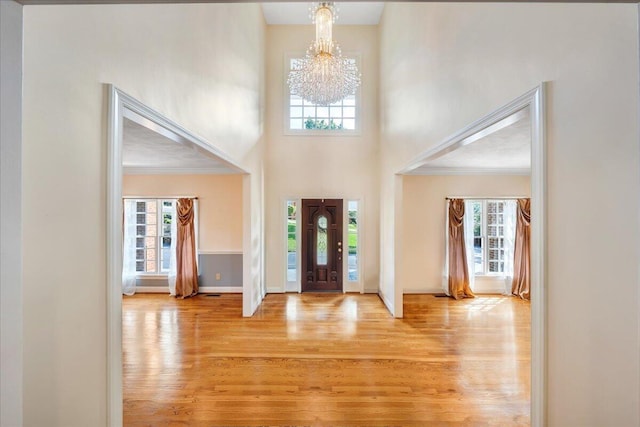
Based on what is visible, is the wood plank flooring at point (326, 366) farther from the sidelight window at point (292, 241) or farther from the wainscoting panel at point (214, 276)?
the sidelight window at point (292, 241)

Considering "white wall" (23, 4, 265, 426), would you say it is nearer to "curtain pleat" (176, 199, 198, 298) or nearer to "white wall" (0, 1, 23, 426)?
"white wall" (0, 1, 23, 426)

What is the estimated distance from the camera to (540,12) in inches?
60.7

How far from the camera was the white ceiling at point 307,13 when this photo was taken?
5.71 meters

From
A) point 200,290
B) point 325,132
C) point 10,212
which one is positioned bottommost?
point 200,290

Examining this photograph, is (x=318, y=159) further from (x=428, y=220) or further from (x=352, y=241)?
(x=428, y=220)

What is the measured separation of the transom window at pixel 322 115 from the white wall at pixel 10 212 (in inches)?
228

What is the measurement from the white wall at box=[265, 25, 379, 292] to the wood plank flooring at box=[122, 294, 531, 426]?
152 centimetres

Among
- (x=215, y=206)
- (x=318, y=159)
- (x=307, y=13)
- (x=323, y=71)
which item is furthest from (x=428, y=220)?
(x=307, y=13)

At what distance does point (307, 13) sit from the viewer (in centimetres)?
590

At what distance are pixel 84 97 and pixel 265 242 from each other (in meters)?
5.02

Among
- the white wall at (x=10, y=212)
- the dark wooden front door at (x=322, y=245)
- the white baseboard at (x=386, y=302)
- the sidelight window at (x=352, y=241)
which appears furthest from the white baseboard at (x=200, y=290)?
the white wall at (x=10, y=212)

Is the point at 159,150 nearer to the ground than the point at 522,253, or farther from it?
farther from it

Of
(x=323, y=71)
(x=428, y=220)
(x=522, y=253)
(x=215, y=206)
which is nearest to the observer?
(x=323, y=71)

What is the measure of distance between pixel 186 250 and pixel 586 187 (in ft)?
20.1
